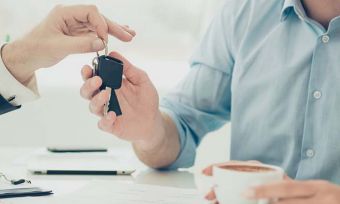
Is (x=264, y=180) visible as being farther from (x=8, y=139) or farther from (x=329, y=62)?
(x=8, y=139)

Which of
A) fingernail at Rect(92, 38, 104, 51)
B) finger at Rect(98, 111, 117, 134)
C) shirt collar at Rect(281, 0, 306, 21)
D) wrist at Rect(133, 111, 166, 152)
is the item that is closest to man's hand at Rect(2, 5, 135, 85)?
fingernail at Rect(92, 38, 104, 51)

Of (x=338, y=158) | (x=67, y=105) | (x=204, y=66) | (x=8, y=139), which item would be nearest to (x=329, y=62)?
(x=338, y=158)

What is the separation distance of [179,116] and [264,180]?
0.73 meters

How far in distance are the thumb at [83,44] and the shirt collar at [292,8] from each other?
47 centimetres

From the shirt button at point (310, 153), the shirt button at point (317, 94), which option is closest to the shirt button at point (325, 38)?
the shirt button at point (317, 94)

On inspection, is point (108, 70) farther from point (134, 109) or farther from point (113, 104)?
point (134, 109)

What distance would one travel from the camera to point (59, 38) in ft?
3.67

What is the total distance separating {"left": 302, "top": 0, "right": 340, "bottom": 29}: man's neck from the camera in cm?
127

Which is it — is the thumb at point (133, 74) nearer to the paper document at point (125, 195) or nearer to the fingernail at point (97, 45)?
the fingernail at point (97, 45)

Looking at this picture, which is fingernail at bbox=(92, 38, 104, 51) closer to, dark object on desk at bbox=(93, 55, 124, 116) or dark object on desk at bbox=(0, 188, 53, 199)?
dark object on desk at bbox=(93, 55, 124, 116)

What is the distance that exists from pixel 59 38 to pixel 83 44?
0.22 feet

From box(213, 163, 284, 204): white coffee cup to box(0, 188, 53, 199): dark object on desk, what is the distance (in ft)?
1.17

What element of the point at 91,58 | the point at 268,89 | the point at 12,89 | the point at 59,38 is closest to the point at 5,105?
the point at 12,89

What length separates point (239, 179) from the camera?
74 cm
